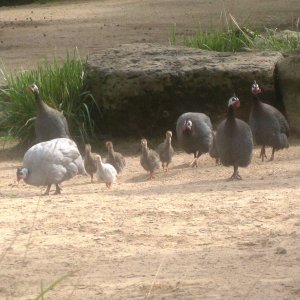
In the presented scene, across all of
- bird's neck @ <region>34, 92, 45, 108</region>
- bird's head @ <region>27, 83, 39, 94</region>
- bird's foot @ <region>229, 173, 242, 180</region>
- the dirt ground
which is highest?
the dirt ground

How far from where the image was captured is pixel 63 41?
1930 centimetres

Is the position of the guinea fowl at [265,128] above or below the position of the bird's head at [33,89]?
below

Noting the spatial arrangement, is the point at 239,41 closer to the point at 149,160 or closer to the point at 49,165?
the point at 149,160

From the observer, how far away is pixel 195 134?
11.9 meters

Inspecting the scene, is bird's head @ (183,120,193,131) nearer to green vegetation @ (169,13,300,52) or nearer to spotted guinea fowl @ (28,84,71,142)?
spotted guinea fowl @ (28,84,71,142)

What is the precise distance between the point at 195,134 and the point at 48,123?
5.72 ft

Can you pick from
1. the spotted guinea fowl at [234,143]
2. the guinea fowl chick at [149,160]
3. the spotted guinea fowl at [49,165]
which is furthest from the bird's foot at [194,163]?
the spotted guinea fowl at [49,165]

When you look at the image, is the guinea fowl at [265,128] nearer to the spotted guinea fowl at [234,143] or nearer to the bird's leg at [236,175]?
the spotted guinea fowl at [234,143]

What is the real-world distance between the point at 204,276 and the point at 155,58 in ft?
26.9

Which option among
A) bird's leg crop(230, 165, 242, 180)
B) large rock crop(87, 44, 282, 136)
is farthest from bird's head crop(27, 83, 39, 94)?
bird's leg crop(230, 165, 242, 180)

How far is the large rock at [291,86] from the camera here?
42.6 feet

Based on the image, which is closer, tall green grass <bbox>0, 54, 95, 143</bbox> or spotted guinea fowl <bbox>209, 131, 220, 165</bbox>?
spotted guinea fowl <bbox>209, 131, 220, 165</bbox>

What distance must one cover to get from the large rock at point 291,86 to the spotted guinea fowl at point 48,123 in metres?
2.82

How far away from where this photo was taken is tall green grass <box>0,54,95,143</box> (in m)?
13.4
